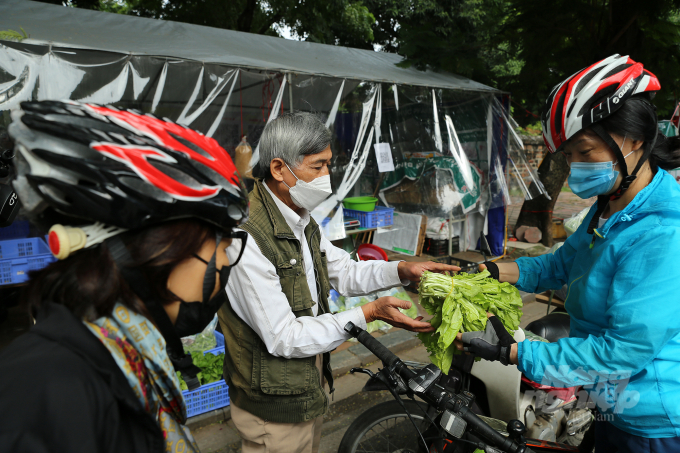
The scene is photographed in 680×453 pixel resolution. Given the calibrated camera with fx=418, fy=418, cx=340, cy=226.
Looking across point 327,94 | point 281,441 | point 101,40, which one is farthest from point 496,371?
point 101,40

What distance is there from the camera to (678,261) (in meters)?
1.47

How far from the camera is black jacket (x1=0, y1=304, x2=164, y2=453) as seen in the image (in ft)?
2.41

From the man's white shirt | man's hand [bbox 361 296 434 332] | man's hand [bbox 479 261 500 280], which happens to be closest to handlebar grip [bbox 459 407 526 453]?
man's hand [bbox 361 296 434 332]

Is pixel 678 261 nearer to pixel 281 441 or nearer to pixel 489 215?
pixel 281 441

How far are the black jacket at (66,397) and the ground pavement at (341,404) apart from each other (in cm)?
298

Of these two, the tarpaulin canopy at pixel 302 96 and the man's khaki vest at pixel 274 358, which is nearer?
the man's khaki vest at pixel 274 358

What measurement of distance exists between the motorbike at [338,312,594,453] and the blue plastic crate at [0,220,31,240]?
13.8 ft

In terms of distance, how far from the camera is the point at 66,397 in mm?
764

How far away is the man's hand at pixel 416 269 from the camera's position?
2.42m

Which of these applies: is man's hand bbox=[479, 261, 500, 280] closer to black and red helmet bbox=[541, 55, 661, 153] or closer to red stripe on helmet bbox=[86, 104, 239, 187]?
black and red helmet bbox=[541, 55, 661, 153]

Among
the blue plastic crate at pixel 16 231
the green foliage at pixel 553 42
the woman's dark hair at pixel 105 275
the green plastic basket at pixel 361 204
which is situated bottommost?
the blue plastic crate at pixel 16 231

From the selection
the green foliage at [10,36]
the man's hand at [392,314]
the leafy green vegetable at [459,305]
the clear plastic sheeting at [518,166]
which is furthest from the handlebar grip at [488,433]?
the clear plastic sheeting at [518,166]

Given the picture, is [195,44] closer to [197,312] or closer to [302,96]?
Result: [302,96]

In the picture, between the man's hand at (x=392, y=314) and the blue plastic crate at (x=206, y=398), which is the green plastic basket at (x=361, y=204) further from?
the man's hand at (x=392, y=314)
